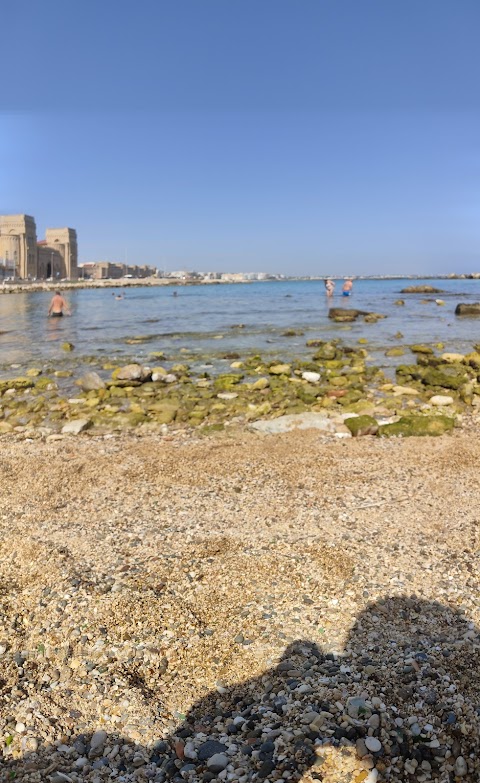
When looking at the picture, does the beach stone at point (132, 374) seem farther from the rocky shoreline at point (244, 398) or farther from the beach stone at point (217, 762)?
the beach stone at point (217, 762)

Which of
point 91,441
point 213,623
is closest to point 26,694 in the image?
point 213,623

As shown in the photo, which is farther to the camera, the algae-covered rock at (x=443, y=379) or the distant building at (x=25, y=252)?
the distant building at (x=25, y=252)

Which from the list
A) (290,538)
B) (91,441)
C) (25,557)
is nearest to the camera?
(25,557)

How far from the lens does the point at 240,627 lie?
3416 millimetres

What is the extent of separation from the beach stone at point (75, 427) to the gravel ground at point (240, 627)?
8.00ft

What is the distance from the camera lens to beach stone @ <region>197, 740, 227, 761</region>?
97.3 inches

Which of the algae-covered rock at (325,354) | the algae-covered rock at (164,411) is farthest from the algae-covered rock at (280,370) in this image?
the algae-covered rock at (164,411)

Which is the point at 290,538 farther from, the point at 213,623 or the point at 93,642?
the point at 93,642

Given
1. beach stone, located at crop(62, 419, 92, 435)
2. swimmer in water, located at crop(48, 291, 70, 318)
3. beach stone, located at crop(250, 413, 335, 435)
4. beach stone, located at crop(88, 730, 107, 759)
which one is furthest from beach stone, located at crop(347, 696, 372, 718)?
swimmer in water, located at crop(48, 291, 70, 318)

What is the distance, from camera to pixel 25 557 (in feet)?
14.1

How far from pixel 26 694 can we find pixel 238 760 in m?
1.29

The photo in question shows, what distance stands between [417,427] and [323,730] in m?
6.03

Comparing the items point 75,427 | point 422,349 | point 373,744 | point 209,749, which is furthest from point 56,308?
point 373,744

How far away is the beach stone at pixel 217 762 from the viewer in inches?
94.1
